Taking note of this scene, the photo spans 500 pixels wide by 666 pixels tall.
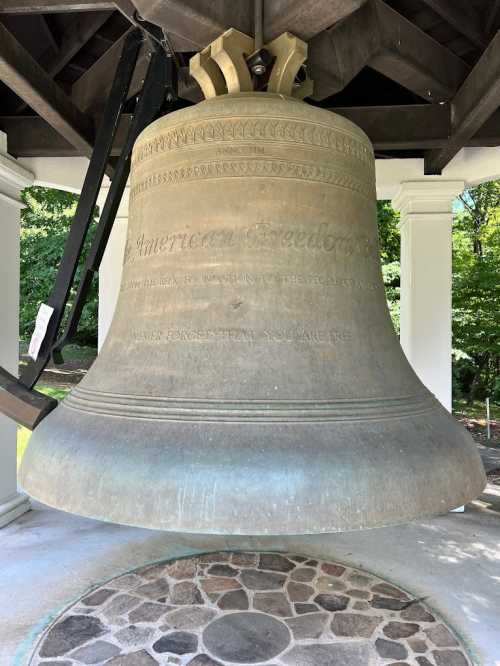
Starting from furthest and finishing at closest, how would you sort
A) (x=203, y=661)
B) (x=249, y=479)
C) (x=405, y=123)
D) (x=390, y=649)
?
(x=405, y=123) < (x=390, y=649) < (x=203, y=661) < (x=249, y=479)

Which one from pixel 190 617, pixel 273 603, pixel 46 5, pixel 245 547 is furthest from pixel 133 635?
pixel 46 5

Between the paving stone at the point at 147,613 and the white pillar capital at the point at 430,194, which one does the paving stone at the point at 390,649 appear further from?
the white pillar capital at the point at 430,194

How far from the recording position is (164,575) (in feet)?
11.3

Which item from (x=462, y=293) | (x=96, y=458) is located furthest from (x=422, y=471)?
(x=462, y=293)

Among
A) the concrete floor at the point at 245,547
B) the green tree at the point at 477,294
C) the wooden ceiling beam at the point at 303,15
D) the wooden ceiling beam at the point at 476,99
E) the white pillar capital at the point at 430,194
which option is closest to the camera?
the wooden ceiling beam at the point at 303,15

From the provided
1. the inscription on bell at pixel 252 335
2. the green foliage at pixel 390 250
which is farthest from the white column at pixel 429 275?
the green foliage at pixel 390 250

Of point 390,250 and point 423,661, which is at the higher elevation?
point 390,250

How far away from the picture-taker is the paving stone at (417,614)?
2917 millimetres

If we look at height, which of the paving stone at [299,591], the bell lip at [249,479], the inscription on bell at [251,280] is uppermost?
the inscription on bell at [251,280]

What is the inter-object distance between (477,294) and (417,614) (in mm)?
7734

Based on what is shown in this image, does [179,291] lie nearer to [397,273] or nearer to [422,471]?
[422,471]

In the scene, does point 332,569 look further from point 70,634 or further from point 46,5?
point 46,5

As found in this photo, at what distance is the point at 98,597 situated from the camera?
10.3 ft

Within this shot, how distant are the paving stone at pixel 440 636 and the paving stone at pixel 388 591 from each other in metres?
0.34
